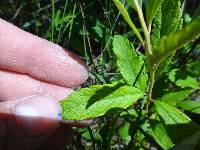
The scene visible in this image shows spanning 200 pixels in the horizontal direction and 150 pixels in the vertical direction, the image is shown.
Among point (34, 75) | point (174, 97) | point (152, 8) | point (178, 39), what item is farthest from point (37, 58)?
point (178, 39)

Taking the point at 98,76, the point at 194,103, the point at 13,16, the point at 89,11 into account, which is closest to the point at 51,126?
the point at 98,76

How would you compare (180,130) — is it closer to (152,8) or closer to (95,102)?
(95,102)

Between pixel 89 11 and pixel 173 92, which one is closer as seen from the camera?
pixel 173 92

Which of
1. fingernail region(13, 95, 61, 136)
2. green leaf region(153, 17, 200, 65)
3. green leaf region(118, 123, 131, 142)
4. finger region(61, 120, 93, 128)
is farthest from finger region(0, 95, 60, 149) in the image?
green leaf region(153, 17, 200, 65)

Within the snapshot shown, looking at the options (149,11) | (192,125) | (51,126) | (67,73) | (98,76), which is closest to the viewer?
(149,11)

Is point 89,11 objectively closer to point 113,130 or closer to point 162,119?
point 113,130

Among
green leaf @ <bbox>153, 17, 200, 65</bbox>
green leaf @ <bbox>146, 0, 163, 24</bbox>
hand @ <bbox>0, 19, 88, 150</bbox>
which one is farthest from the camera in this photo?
hand @ <bbox>0, 19, 88, 150</bbox>

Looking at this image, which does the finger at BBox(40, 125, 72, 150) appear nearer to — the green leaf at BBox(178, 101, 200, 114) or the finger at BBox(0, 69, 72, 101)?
the finger at BBox(0, 69, 72, 101)
